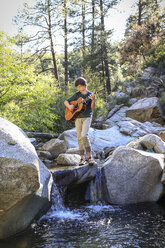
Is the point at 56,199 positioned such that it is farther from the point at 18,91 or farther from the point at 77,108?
the point at 18,91

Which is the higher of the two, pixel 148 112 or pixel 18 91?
pixel 18 91

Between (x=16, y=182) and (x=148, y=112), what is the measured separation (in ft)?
36.1

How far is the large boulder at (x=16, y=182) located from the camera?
308cm

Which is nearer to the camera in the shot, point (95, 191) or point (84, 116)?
point (84, 116)

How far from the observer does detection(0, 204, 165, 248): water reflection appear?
3.19 m

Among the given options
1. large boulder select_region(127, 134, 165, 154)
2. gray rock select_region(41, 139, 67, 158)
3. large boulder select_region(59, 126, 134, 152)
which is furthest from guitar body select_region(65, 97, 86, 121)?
large boulder select_region(59, 126, 134, 152)

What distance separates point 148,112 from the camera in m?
13.0

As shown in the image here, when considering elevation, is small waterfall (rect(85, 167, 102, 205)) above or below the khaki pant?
below

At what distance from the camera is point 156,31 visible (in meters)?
18.7

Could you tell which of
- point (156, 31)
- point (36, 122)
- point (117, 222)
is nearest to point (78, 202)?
point (117, 222)

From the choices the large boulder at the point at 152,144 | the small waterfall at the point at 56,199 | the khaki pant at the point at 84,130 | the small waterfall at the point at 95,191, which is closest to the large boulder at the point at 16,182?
the small waterfall at the point at 56,199

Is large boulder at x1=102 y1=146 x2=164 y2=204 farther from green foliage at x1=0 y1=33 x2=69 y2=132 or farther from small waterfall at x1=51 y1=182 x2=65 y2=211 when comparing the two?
green foliage at x1=0 y1=33 x2=69 y2=132

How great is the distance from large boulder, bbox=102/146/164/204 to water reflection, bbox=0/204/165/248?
24 cm

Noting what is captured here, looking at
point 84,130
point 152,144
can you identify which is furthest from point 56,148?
point 84,130
